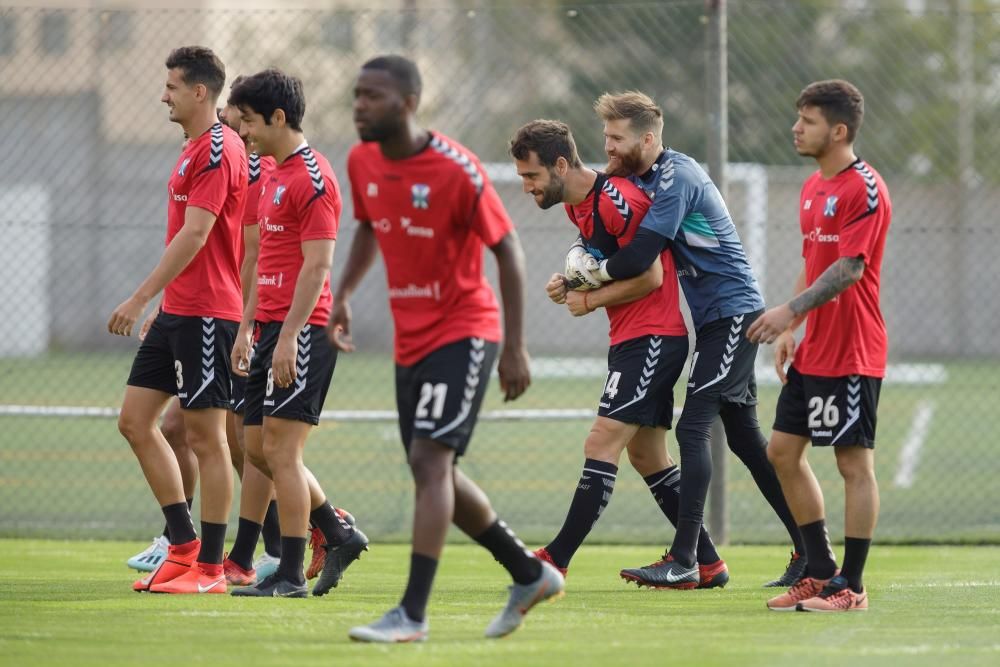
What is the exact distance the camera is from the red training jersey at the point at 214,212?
683cm

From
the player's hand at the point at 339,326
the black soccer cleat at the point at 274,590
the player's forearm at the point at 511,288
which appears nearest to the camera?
the player's forearm at the point at 511,288

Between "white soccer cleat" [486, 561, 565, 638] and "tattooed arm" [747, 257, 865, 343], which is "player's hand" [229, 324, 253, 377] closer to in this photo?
"white soccer cleat" [486, 561, 565, 638]

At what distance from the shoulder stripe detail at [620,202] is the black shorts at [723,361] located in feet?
2.16

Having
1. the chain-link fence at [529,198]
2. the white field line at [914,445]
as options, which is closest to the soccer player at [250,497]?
the chain-link fence at [529,198]

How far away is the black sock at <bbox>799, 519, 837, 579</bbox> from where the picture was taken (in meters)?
6.51

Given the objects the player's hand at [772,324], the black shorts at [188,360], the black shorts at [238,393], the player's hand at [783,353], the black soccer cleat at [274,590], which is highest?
the player's hand at [772,324]

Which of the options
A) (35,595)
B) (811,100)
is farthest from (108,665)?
(811,100)

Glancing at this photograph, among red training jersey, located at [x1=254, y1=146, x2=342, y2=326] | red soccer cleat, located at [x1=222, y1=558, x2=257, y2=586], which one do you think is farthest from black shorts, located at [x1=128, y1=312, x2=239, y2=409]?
red soccer cleat, located at [x1=222, y1=558, x2=257, y2=586]

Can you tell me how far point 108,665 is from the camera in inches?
188

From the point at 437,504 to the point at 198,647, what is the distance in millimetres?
955

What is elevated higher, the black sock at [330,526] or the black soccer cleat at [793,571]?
the black sock at [330,526]

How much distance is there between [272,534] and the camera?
7520mm

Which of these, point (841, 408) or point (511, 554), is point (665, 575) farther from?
point (511, 554)

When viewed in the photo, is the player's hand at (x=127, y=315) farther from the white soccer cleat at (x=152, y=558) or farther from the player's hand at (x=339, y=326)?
the white soccer cleat at (x=152, y=558)
